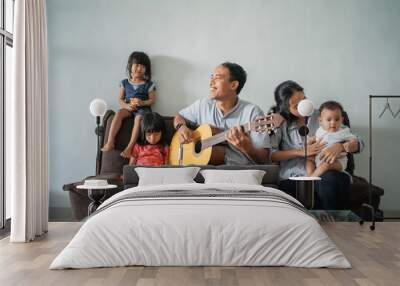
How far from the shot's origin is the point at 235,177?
6191 mm

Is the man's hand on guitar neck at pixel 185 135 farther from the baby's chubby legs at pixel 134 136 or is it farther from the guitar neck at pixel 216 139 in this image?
the baby's chubby legs at pixel 134 136

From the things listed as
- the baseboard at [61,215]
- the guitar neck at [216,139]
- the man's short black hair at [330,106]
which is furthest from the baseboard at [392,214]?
the baseboard at [61,215]

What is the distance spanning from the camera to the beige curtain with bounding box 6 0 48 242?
5.34m

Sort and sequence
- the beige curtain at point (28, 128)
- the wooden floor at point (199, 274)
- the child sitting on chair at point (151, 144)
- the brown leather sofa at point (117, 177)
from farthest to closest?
the child sitting on chair at point (151, 144) → the brown leather sofa at point (117, 177) → the beige curtain at point (28, 128) → the wooden floor at point (199, 274)

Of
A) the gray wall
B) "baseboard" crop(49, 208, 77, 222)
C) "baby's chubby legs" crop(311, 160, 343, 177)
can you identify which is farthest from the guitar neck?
"baseboard" crop(49, 208, 77, 222)

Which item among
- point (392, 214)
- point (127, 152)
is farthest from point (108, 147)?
point (392, 214)

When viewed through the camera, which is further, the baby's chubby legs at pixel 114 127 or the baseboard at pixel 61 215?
the baby's chubby legs at pixel 114 127

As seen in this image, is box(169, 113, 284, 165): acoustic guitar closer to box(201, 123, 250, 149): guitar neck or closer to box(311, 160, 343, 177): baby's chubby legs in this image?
box(201, 123, 250, 149): guitar neck

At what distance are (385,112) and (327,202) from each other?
142 cm

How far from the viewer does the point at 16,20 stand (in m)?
5.36

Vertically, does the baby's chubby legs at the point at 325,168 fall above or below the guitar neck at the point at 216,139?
below

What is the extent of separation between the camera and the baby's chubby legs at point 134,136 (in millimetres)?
7035

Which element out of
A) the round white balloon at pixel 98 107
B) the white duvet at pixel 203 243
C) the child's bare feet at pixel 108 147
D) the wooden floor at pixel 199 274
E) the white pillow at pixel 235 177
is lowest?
the wooden floor at pixel 199 274

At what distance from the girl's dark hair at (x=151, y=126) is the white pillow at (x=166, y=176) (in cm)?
73
